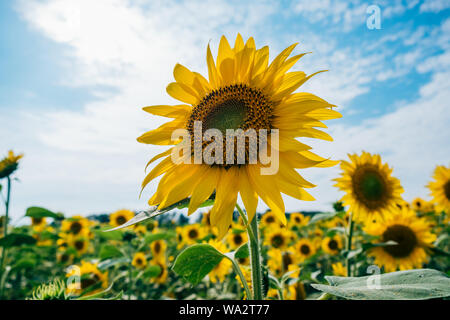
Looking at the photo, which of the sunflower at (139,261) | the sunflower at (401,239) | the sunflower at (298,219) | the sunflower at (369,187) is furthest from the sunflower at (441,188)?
the sunflower at (139,261)

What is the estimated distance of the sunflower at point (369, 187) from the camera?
11.7 ft

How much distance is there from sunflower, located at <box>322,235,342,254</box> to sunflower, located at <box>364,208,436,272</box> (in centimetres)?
154

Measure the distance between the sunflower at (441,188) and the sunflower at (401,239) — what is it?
59.3 inches

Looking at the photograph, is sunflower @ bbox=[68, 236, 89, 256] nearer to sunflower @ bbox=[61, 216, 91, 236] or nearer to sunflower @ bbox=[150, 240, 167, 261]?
sunflower @ bbox=[61, 216, 91, 236]

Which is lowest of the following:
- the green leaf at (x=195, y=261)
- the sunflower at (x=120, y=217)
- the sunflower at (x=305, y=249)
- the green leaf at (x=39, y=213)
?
the sunflower at (x=305, y=249)

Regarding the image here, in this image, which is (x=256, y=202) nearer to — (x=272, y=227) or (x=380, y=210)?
(x=380, y=210)

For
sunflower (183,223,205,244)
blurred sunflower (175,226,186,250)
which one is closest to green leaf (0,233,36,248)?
blurred sunflower (175,226,186,250)

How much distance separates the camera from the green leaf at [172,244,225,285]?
1468mm

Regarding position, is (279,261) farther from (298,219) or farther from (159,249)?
(298,219)

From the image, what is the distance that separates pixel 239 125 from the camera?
58.1 inches

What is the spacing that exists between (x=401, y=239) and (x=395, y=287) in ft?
10.6

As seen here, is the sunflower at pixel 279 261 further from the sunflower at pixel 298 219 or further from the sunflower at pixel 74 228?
the sunflower at pixel 74 228

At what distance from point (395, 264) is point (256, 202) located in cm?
342
